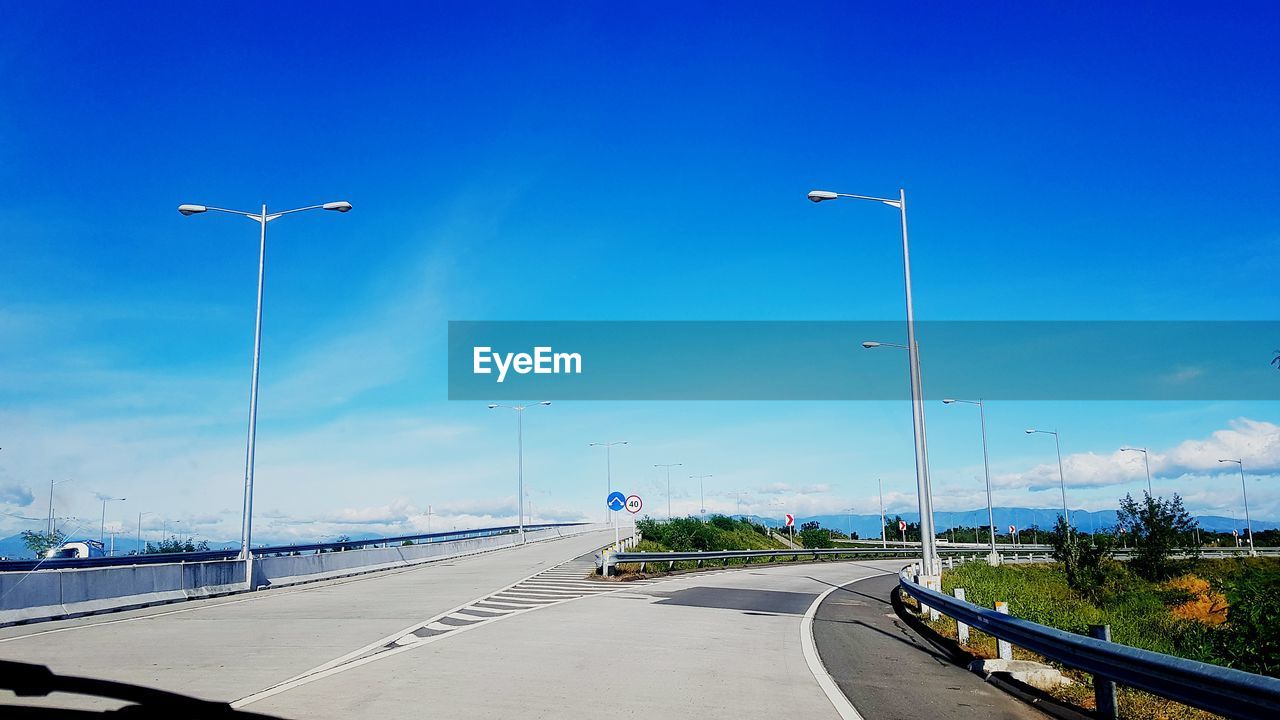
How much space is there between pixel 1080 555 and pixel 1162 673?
37.0 m

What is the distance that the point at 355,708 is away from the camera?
8.21 metres

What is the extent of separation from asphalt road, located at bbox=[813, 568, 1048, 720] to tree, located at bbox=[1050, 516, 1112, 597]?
24012 millimetres

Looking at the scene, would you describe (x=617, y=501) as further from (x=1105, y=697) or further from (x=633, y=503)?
(x=1105, y=697)

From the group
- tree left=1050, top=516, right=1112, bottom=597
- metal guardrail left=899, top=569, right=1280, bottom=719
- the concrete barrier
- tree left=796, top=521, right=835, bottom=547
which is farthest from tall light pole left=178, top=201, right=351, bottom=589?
tree left=796, top=521, right=835, bottom=547

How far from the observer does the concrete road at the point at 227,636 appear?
997 cm

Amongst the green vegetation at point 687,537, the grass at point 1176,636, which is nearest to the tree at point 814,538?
the green vegetation at point 687,537

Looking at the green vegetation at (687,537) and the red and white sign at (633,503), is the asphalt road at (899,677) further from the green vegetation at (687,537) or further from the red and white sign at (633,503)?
the green vegetation at (687,537)

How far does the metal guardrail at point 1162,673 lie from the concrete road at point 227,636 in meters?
7.41

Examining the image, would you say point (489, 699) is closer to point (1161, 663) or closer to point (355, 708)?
point (355, 708)

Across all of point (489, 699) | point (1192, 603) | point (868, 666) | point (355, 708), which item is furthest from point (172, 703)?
point (1192, 603)

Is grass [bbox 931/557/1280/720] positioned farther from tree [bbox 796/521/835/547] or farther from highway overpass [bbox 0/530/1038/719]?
tree [bbox 796/521/835/547]

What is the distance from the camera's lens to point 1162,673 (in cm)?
671

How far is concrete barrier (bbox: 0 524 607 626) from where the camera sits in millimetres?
16672

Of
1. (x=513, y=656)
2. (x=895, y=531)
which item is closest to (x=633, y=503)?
(x=513, y=656)
